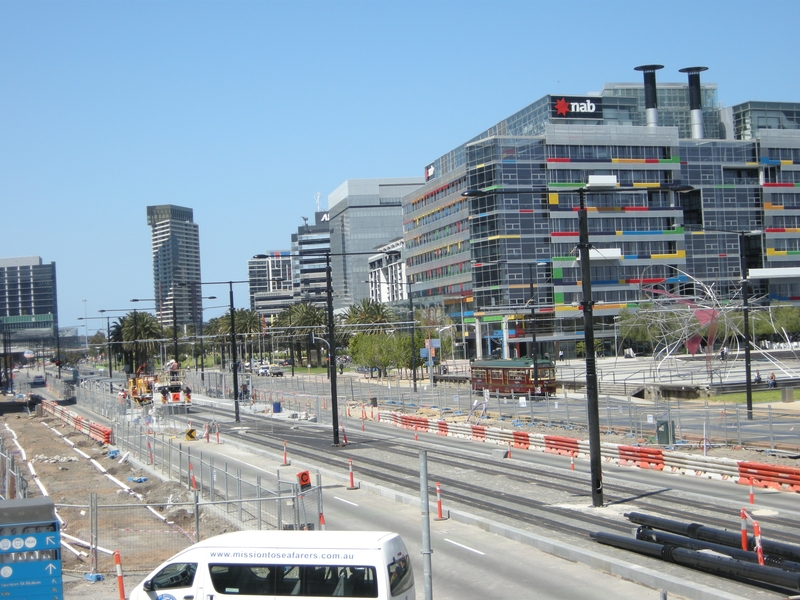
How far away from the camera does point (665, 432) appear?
34625 millimetres

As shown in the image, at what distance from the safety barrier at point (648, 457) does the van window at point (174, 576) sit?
1952 cm

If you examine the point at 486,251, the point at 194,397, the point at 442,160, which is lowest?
the point at 194,397

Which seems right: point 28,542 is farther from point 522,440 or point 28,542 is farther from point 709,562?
point 522,440

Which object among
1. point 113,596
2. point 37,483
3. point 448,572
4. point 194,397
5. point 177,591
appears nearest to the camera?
point 177,591

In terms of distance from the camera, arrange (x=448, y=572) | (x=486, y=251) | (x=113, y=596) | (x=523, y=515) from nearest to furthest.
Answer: (x=113, y=596) < (x=448, y=572) < (x=523, y=515) < (x=486, y=251)

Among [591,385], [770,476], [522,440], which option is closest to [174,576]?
[591,385]

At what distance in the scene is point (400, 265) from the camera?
172 meters

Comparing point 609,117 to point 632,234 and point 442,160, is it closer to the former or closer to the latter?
point 632,234

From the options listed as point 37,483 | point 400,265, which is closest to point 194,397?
point 37,483

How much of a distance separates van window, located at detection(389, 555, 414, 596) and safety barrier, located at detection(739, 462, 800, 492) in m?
17.3

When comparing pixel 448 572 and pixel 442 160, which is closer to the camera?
pixel 448 572

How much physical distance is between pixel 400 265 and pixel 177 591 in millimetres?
160032

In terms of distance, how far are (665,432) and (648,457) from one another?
3329 millimetres

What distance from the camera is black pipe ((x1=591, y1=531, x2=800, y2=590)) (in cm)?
1443
